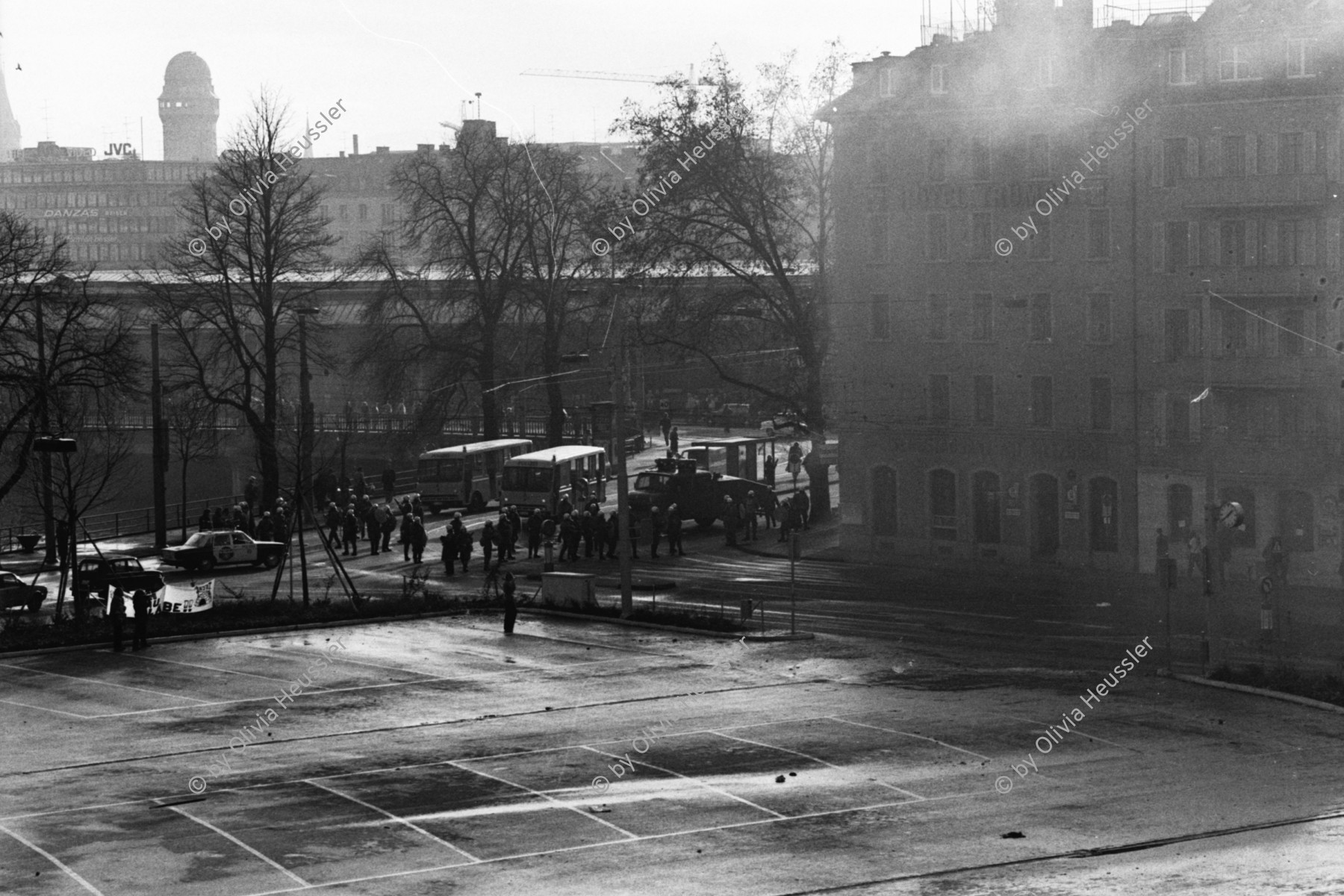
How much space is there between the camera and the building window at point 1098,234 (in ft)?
183

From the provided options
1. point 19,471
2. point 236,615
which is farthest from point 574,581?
point 19,471

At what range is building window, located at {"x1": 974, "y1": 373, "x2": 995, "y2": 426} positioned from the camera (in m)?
58.1

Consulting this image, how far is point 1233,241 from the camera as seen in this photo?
53.6 metres

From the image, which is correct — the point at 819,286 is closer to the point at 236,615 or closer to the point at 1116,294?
the point at 1116,294

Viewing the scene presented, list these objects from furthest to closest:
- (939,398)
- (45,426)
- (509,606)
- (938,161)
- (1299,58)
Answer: (939,398), (938,161), (1299,58), (45,426), (509,606)

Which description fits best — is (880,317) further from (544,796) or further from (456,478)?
(544,796)

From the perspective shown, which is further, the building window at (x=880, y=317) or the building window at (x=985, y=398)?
the building window at (x=880, y=317)

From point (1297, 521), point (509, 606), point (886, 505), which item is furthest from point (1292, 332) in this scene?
point (509, 606)

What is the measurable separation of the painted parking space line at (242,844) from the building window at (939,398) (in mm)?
37742

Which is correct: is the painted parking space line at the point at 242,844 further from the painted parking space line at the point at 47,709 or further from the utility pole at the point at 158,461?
the utility pole at the point at 158,461

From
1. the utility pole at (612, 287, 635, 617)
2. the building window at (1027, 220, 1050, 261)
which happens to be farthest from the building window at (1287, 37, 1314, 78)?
the utility pole at (612, 287, 635, 617)

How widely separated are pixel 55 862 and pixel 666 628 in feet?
67.3

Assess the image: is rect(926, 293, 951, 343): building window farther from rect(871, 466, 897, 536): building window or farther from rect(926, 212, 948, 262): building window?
rect(871, 466, 897, 536): building window

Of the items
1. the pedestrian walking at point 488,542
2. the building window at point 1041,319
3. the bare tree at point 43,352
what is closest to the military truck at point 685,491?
the pedestrian walking at point 488,542
